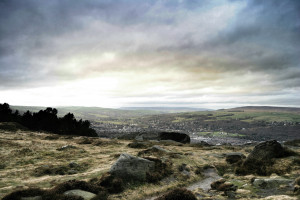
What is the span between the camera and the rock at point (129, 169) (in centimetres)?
1947

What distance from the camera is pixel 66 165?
967 inches

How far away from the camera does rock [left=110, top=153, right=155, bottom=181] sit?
19.5m

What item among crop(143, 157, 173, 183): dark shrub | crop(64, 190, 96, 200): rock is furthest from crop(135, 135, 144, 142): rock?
crop(64, 190, 96, 200): rock

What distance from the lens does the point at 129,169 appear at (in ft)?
65.0

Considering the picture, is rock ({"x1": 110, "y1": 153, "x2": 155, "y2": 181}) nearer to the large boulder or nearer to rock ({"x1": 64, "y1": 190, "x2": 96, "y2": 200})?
rock ({"x1": 64, "y1": 190, "x2": 96, "y2": 200})

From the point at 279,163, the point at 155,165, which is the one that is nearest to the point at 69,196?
the point at 155,165

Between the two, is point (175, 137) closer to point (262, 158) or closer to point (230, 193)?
point (262, 158)

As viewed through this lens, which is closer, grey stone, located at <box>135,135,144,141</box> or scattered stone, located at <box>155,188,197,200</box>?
scattered stone, located at <box>155,188,197,200</box>

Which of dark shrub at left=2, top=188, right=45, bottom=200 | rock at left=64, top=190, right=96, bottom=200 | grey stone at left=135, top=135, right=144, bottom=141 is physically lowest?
grey stone at left=135, top=135, right=144, bottom=141

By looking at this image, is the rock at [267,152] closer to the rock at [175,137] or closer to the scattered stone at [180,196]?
the scattered stone at [180,196]

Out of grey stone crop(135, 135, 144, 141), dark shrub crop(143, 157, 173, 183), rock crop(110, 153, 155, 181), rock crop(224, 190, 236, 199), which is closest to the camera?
rock crop(224, 190, 236, 199)

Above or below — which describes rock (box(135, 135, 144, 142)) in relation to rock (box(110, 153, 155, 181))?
below

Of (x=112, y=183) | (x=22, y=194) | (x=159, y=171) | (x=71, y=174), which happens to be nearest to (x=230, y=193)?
(x=159, y=171)

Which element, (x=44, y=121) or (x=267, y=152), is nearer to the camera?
(x=267, y=152)
